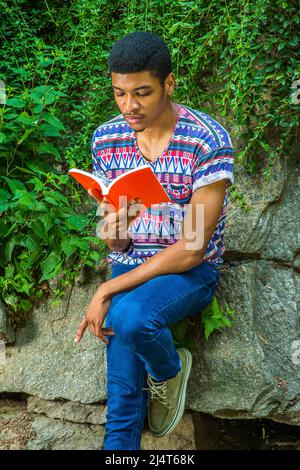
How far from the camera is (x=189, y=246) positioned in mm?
2887

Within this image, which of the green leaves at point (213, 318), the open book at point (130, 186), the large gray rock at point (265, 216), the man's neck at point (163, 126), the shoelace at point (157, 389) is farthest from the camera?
Answer: the large gray rock at point (265, 216)

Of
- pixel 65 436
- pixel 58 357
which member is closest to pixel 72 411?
pixel 65 436

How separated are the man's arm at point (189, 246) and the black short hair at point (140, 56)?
1.57 feet

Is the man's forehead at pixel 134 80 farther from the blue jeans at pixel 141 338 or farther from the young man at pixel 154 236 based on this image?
the blue jeans at pixel 141 338

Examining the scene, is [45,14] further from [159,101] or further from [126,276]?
[126,276]

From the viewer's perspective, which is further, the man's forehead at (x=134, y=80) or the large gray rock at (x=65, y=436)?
the large gray rock at (x=65, y=436)

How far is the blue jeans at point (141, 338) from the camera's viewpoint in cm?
280

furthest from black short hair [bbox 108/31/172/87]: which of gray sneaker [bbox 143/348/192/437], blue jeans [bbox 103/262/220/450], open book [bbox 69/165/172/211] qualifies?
gray sneaker [bbox 143/348/192/437]

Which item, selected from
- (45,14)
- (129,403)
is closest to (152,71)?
(129,403)

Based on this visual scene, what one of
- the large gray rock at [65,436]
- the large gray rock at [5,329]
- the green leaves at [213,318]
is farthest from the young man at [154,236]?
the large gray rock at [5,329]

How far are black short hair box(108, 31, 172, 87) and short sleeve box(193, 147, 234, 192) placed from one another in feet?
1.14

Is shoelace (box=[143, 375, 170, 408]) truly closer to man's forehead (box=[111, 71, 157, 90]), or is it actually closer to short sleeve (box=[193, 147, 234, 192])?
short sleeve (box=[193, 147, 234, 192])

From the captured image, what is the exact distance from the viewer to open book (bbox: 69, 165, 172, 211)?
8.99ft

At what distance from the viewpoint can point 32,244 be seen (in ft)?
11.7
